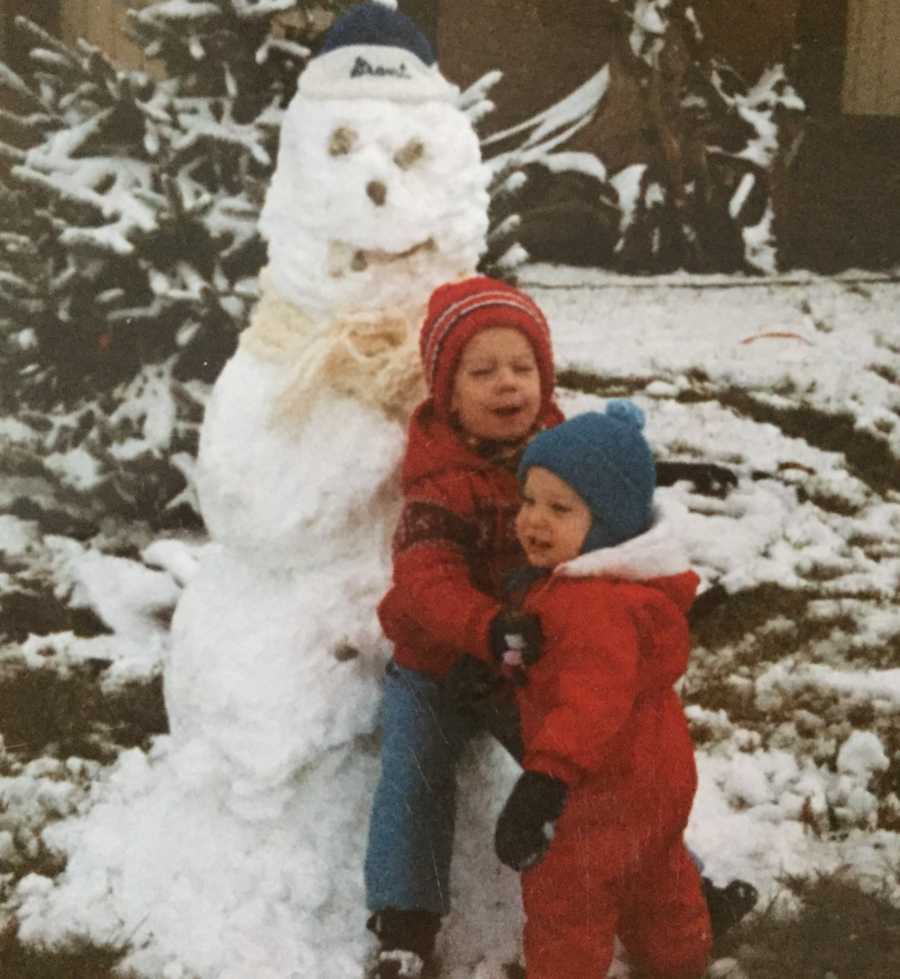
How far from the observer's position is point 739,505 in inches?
91.7

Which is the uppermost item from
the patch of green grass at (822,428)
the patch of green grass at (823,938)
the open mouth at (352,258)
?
the open mouth at (352,258)

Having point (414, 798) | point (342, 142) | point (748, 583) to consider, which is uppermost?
point (342, 142)

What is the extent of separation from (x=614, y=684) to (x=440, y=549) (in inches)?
9.3

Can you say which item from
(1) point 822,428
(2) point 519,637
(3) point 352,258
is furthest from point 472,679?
(1) point 822,428

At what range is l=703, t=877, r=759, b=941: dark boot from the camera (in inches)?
47.9

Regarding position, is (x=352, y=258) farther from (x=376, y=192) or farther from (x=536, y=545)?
(x=536, y=545)

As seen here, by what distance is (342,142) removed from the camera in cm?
121

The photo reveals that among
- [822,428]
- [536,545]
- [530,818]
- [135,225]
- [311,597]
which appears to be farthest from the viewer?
[822,428]

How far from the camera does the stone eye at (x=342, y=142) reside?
1.21m

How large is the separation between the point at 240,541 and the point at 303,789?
0.92 ft

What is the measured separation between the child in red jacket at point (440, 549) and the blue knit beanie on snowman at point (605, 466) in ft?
0.42

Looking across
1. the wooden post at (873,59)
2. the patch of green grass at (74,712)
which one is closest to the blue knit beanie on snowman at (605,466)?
the patch of green grass at (74,712)

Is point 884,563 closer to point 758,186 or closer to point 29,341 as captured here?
point 758,186

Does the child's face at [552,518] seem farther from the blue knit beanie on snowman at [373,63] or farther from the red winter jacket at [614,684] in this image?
the blue knit beanie on snowman at [373,63]
